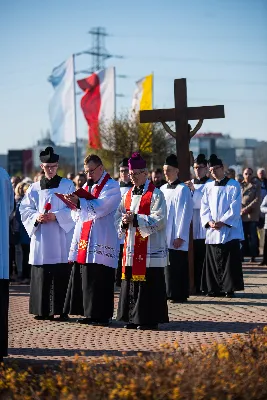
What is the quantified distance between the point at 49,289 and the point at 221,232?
11.8 ft

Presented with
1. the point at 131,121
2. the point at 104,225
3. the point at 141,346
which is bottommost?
the point at 141,346

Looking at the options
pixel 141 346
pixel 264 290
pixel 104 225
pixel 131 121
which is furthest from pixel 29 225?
pixel 131 121

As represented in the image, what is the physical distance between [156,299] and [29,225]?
2.20m

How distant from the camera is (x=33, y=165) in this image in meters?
91.7

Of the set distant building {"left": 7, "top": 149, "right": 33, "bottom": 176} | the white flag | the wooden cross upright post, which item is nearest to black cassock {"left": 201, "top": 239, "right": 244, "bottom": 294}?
the wooden cross upright post

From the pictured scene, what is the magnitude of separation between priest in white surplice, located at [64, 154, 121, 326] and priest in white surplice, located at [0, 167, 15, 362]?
2584mm

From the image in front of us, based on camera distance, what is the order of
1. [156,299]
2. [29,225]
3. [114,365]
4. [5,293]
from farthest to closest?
[29,225] → [156,299] → [5,293] → [114,365]

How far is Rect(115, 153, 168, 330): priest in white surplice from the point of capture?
37.9 feet

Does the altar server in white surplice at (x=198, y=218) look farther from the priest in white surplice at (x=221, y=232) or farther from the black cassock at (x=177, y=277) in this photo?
the black cassock at (x=177, y=277)

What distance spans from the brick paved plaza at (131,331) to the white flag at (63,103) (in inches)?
838

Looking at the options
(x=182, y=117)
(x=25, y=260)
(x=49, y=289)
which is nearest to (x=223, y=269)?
(x=182, y=117)

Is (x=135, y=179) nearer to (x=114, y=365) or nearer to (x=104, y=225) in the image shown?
(x=104, y=225)

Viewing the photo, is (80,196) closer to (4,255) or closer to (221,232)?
(4,255)

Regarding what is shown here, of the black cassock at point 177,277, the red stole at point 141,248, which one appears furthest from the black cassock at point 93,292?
the black cassock at point 177,277
